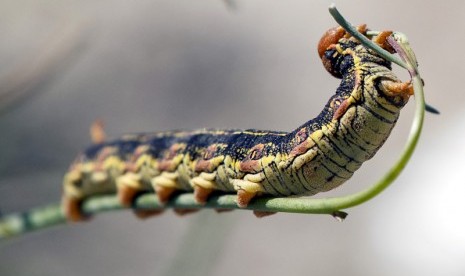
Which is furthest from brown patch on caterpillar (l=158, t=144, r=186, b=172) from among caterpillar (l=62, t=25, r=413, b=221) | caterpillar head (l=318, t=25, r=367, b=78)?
caterpillar head (l=318, t=25, r=367, b=78)

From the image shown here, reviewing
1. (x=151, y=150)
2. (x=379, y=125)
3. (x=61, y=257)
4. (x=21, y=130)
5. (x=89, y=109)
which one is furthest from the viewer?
(x=89, y=109)

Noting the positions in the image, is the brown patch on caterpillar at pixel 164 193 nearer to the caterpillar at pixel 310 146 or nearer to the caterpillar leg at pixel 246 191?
the caterpillar at pixel 310 146

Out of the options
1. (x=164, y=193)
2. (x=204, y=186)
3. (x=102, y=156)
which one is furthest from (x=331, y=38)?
(x=102, y=156)

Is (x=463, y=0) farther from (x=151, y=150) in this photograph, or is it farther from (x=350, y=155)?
(x=350, y=155)

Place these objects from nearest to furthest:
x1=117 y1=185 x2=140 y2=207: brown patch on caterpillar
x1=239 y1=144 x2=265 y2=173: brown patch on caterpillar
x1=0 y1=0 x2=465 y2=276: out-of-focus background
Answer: x1=239 y1=144 x2=265 y2=173: brown patch on caterpillar, x1=117 y1=185 x2=140 y2=207: brown patch on caterpillar, x1=0 y1=0 x2=465 y2=276: out-of-focus background

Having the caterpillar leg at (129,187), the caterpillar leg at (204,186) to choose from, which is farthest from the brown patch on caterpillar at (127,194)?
the caterpillar leg at (204,186)

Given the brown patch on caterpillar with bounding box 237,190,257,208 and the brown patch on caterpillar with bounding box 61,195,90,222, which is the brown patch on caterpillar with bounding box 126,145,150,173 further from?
the brown patch on caterpillar with bounding box 237,190,257,208

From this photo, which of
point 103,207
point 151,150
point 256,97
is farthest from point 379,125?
point 256,97
